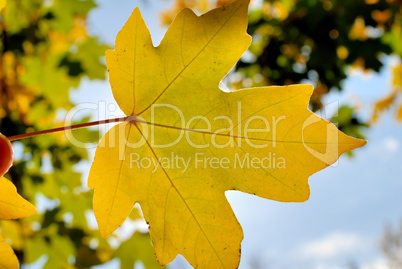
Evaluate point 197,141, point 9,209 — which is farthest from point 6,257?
point 197,141

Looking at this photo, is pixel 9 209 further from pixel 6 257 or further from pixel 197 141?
pixel 197 141

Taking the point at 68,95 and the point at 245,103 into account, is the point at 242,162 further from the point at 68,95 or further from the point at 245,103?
the point at 68,95

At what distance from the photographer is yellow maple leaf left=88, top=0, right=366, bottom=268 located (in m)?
0.85

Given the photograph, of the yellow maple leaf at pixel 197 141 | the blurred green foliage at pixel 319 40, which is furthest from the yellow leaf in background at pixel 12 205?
the blurred green foliage at pixel 319 40

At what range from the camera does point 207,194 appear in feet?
3.11

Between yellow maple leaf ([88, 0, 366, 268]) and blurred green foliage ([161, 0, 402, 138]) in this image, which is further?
blurred green foliage ([161, 0, 402, 138])

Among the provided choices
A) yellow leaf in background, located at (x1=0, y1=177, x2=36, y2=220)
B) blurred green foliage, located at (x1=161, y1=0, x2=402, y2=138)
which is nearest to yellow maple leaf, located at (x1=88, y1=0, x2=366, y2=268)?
yellow leaf in background, located at (x1=0, y1=177, x2=36, y2=220)

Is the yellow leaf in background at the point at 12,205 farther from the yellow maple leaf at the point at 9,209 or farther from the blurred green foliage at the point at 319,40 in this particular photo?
the blurred green foliage at the point at 319,40

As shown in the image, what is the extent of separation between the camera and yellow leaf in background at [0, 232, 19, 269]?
864 millimetres

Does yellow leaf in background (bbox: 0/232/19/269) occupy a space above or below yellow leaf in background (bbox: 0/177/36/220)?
below

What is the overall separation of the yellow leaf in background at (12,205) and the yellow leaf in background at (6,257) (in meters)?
0.07

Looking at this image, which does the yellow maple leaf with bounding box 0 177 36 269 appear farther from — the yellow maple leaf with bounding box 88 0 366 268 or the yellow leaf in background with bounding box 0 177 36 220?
the yellow maple leaf with bounding box 88 0 366 268

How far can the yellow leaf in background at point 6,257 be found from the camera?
86cm

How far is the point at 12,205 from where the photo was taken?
893 mm
